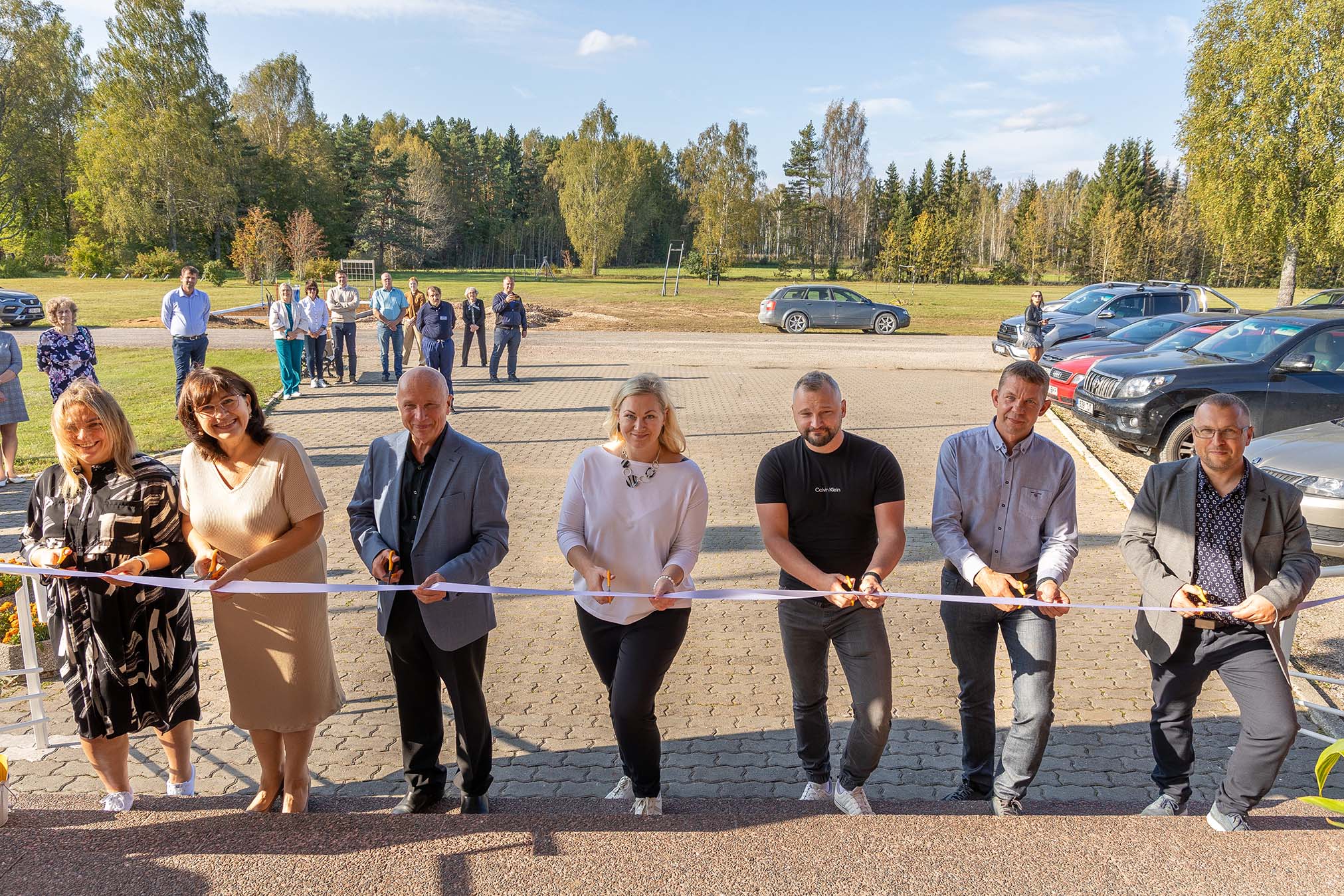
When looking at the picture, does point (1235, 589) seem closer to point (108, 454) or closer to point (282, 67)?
point (108, 454)

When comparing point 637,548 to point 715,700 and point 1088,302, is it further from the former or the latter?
point 1088,302

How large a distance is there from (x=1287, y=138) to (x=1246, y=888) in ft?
114

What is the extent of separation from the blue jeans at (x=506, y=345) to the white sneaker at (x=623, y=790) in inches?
579

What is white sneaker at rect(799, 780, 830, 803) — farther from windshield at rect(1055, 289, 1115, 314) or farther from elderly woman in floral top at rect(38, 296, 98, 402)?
windshield at rect(1055, 289, 1115, 314)

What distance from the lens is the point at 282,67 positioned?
75.2m

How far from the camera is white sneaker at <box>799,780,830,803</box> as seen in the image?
4156mm

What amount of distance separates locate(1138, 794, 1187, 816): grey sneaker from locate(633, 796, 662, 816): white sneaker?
80.2 inches

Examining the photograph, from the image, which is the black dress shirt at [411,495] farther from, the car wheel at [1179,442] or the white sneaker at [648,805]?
the car wheel at [1179,442]

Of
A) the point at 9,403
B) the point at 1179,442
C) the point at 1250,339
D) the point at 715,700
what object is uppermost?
the point at 1250,339

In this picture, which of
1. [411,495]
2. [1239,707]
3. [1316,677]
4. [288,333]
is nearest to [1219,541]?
[1239,707]

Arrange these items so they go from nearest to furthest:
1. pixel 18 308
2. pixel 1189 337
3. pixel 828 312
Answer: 1. pixel 1189 337
2. pixel 18 308
3. pixel 828 312

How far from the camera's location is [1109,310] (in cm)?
2303

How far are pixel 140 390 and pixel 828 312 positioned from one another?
2169cm

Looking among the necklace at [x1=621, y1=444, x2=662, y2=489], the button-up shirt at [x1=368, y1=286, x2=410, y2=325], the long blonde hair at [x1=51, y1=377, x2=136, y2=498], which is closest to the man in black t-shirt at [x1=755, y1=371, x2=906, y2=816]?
the necklace at [x1=621, y1=444, x2=662, y2=489]
